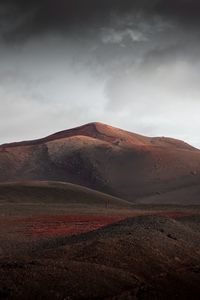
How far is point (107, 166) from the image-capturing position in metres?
140

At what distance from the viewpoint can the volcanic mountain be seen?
127m

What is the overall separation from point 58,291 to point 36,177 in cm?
12236

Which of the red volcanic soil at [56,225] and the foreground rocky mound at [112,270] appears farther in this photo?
the red volcanic soil at [56,225]

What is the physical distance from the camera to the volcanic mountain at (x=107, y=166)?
12712 cm

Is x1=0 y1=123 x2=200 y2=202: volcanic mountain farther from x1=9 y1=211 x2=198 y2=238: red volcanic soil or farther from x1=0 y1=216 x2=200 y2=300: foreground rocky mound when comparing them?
x1=0 y1=216 x2=200 y2=300: foreground rocky mound

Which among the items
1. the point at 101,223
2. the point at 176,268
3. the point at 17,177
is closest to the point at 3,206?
the point at 101,223

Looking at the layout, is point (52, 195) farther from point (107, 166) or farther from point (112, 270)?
point (112, 270)

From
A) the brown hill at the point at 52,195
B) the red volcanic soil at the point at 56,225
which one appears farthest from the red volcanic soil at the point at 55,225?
the brown hill at the point at 52,195

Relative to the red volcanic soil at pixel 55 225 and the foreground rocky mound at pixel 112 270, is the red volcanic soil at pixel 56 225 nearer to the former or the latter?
the red volcanic soil at pixel 55 225

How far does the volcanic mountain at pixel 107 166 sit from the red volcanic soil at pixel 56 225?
223ft

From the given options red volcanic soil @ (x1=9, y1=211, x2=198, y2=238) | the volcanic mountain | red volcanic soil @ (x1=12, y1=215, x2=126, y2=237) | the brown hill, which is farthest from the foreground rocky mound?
Result: the volcanic mountain

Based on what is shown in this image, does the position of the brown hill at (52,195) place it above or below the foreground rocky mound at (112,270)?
above

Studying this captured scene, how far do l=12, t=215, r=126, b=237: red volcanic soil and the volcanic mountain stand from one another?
6784 centimetres

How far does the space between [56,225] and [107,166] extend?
9480cm
